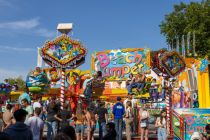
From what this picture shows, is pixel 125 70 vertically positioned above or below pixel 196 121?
above

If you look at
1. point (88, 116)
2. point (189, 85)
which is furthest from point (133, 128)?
point (189, 85)

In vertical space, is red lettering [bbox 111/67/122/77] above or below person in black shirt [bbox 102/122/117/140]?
above

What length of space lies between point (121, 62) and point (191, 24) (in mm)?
13109

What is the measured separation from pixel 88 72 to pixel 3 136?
30174mm

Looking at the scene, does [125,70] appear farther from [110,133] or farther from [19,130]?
[19,130]

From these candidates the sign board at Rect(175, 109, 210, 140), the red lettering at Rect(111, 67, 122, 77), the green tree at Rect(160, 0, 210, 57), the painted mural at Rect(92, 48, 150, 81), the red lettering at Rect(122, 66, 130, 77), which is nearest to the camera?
the sign board at Rect(175, 109, 210, 140)

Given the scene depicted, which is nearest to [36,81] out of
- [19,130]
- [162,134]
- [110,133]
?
[162,134]

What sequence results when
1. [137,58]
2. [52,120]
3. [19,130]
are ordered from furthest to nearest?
[137,58]
[52,120]
[19,130]

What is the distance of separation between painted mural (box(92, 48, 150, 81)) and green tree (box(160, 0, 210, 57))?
11.0 meters

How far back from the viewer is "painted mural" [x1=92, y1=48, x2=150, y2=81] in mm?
33031

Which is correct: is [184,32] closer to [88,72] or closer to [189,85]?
[88,72]

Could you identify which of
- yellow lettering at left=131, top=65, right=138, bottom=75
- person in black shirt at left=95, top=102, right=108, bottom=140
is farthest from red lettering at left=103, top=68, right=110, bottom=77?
person in black shirt at left=95, top=102, right=108, bottom=140

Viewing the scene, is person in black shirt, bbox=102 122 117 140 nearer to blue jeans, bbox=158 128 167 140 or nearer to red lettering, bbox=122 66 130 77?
blue jeans, bbox=158 128 167 140

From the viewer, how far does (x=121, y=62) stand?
3403 cm
